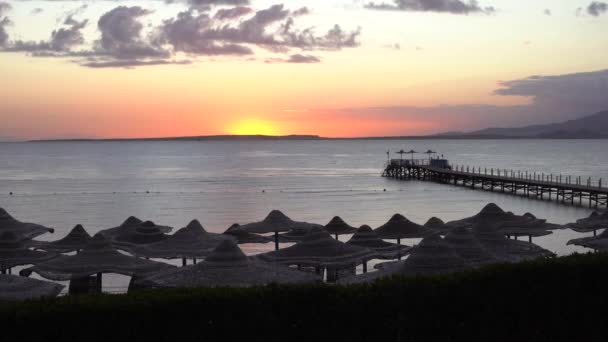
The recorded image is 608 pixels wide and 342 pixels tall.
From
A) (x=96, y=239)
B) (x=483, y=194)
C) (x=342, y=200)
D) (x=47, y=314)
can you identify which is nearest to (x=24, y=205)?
(x=342, y=200)

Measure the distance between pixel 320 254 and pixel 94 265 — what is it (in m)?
5.31

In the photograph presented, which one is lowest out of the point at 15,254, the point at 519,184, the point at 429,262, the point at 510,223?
the point at 519,184

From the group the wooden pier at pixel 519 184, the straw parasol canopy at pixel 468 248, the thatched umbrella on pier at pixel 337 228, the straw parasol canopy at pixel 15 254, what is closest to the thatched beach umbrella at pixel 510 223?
the thatched umbrella on pier at pixel 337 228

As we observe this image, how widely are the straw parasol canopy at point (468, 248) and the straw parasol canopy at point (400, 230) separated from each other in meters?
6.93

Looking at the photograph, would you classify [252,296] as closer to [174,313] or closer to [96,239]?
[174,313]

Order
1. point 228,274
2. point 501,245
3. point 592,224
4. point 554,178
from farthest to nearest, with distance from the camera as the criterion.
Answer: point 554,178
point 592,224
point 501,245
point 228,274

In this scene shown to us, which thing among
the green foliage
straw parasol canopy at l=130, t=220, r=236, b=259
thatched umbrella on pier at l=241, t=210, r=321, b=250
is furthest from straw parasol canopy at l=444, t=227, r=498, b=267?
thatched umbrella on pier at l=241, t=210, r=321, b=250

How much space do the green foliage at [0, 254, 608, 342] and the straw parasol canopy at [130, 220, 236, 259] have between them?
31.0 ft

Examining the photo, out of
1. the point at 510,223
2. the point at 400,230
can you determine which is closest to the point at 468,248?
the point at 400,230

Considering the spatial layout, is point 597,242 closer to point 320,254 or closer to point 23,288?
point 320,254

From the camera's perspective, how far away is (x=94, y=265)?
53.2ft

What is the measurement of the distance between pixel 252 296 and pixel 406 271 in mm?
4695

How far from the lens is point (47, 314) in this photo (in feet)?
27.3

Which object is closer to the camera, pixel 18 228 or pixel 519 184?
pixel 18 228
